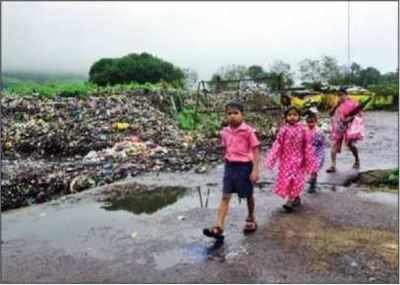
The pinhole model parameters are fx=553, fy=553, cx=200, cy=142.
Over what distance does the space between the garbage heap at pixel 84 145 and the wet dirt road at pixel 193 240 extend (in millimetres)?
1342

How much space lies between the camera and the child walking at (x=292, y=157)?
6.37 metres

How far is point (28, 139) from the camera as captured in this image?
13.4m

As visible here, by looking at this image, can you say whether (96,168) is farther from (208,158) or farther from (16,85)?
(16,85)

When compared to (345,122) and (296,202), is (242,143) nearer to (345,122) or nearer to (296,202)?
(296,202)

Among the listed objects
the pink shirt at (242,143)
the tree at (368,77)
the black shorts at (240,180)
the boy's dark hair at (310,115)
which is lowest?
the black shorts at (240,180)

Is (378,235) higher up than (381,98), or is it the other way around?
(381,98)

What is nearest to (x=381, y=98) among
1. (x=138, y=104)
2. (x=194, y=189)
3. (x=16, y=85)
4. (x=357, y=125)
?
(x=138, y=104)

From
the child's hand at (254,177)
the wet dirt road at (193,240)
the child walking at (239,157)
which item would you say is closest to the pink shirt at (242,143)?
the child walking at (239,157)

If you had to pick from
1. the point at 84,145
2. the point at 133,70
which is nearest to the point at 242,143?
the point at 84,145

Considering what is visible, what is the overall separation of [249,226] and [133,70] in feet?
106

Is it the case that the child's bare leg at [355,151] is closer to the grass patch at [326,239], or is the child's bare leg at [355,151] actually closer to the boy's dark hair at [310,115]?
the boy's dark hair at [310,115]

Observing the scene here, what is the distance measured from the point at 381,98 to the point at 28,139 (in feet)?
65.4

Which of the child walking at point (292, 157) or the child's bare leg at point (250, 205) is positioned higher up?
the child walking at point (292, 157)

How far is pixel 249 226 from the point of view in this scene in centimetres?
558
